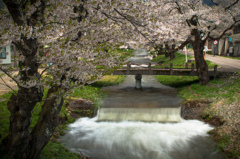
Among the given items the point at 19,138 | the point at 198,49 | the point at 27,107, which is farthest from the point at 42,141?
the point at 198,49

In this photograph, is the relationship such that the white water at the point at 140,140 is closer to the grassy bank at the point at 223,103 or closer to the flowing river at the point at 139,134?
the flowing river at the point at 139,134

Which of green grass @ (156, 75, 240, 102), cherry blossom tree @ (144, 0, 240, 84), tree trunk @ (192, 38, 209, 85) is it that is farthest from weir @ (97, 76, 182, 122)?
cherry blossom tree @ (144, 0, 240, 84)

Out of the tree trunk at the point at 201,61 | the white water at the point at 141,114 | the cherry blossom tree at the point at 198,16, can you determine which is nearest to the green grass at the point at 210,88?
the tree trunk at the point at 201,61

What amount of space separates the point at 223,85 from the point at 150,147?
10.6 metres

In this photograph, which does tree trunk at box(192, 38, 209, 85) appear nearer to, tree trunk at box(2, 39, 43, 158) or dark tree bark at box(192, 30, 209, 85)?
dark tree bark at box(192, 30, 209, 85)

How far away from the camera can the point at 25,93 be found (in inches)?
209

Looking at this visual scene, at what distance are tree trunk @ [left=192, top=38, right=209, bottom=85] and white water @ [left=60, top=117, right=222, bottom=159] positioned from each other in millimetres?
7238

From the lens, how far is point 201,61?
745 inches

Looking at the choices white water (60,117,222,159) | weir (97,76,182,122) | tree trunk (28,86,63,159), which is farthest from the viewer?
weir (97,76,182,122)

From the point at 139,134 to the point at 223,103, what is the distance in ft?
20.4

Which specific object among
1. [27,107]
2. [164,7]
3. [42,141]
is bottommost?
[42,141]

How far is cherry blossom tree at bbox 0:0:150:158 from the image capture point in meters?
4.93

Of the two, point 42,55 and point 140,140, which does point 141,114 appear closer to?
point 140,140

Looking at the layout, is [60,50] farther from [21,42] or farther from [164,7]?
[164,7]
